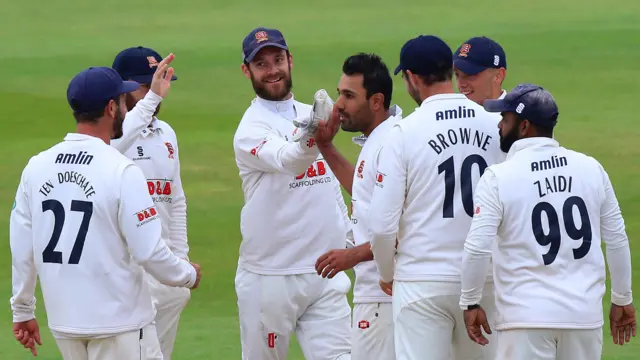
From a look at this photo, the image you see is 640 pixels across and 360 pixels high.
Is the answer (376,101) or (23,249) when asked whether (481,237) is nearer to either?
(376,101)

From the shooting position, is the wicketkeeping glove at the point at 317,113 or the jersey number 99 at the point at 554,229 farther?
the wicketkeeping glove at the point at 317,113

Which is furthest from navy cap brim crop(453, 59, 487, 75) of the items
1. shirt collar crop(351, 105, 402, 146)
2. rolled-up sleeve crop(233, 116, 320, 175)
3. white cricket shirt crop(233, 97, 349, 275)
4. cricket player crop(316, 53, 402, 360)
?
rolled-up sleeve crop(233, 116, 320, 175)

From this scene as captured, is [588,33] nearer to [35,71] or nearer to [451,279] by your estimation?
[35,71]

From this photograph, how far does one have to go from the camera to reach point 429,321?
6.00 metres

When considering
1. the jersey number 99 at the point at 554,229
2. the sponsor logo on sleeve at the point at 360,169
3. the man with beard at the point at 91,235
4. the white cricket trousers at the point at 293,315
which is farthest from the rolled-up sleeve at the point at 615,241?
the man with beard at the point at 91,235

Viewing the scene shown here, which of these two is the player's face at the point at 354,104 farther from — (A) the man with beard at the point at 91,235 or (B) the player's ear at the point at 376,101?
(A) the man with beard at the point at 91,235

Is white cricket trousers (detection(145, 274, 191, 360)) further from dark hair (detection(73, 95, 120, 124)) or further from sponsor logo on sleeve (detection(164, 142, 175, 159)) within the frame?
dark hair (detection(73, 95, 120, 124))

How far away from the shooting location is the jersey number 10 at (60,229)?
19.0ft

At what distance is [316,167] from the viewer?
7.39 m

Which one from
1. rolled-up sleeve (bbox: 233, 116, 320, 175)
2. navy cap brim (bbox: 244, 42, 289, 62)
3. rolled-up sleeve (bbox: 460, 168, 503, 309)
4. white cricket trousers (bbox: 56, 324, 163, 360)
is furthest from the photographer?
navy cap brim (bbox: 244, 42, 289, 62)

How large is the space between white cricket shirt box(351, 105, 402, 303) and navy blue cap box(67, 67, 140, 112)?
1307mm

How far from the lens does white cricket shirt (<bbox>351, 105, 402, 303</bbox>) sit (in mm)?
6375

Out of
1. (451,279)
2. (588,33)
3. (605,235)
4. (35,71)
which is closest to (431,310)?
(451,279)

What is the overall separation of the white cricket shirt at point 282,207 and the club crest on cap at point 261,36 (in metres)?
0.37
